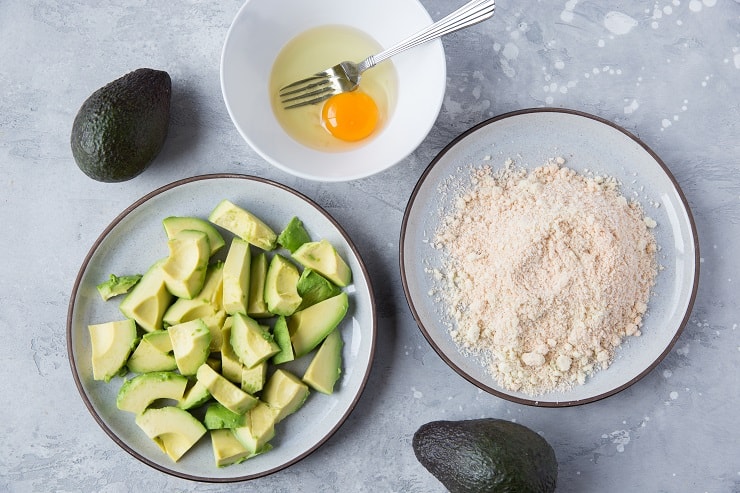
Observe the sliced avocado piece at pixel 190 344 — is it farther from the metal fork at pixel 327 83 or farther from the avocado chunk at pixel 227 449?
the metal fork at pixel 327 83

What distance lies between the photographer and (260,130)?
1.48m

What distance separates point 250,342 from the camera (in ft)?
4.83

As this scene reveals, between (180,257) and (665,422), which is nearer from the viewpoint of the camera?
(180,257)

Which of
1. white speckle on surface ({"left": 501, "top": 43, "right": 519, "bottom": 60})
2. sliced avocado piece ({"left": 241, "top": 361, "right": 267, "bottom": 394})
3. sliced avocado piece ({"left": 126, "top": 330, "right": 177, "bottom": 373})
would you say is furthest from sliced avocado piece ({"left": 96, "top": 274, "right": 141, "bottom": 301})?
white speckle on surface ({"left": 501, "top": 43, "right": 519, "bottom": 60})

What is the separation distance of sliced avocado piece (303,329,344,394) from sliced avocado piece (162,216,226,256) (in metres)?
0.35

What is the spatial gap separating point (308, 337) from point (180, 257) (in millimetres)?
357

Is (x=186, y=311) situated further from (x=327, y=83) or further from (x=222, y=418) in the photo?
(x=327, y=83)

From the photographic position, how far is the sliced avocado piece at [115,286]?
1546 mm

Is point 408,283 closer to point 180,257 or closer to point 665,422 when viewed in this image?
point 180,257

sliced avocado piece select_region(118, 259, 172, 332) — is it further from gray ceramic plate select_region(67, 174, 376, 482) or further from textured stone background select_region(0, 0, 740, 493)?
textured stone background select_region(0, 0, 740, 493)

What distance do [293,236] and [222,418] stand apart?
0.46 meters

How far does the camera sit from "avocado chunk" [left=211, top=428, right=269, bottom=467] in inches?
59.4

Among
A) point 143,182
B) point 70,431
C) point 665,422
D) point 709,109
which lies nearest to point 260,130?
point 143,182

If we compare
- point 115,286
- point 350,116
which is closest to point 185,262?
point 115,286
